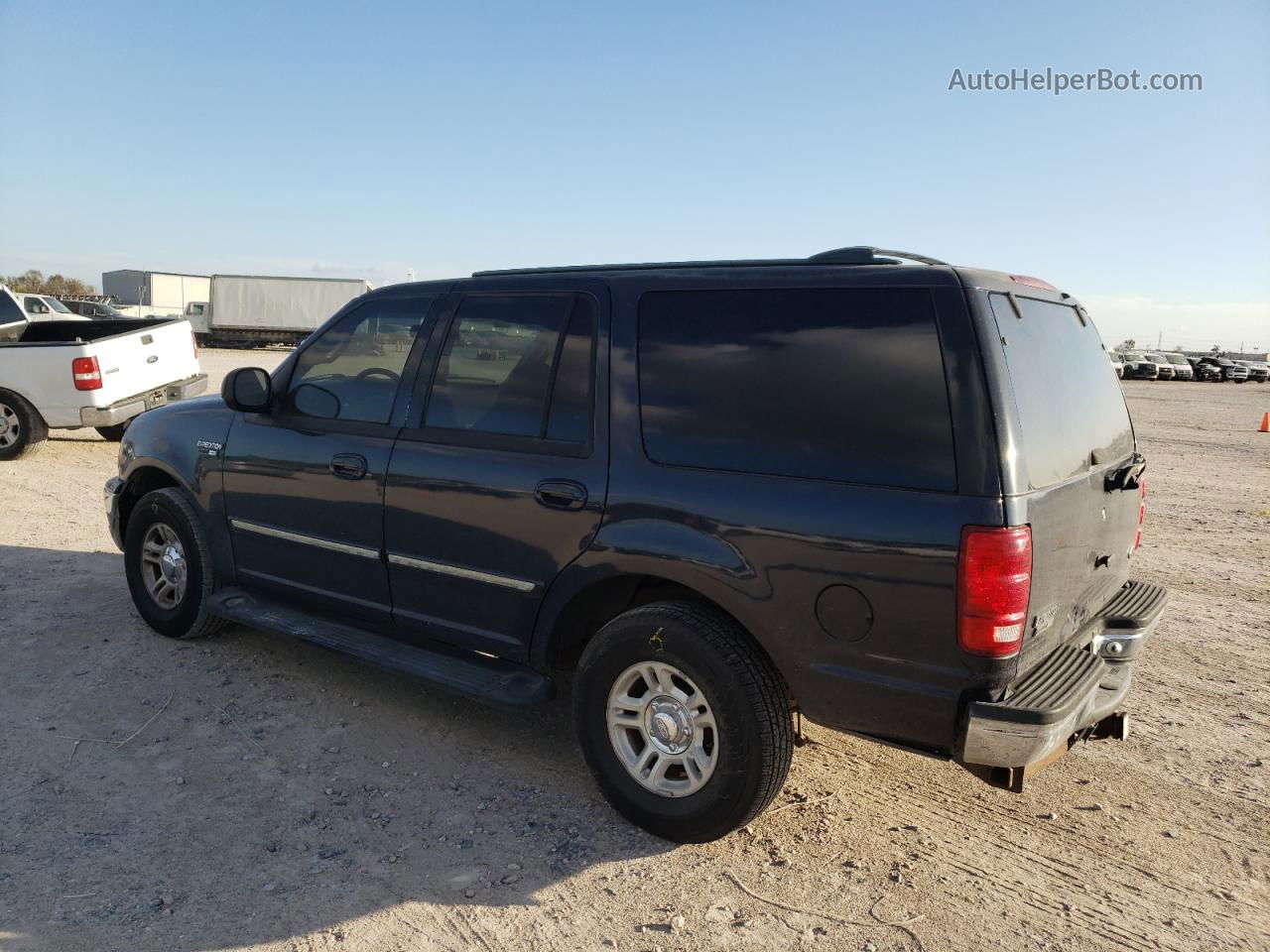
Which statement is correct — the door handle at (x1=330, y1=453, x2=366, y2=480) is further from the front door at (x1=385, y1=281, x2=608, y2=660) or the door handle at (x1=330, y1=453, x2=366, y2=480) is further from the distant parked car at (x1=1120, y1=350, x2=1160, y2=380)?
the distant parked car at (x1=1120, y1=350, x2=1160, y2=380)

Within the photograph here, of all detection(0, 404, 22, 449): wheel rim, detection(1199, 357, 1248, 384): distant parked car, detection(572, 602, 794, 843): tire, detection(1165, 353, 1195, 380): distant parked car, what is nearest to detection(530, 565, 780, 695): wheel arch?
detection(572, 602, 794, 843): tire

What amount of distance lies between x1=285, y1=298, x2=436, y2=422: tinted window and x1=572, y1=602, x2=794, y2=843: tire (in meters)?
1.64

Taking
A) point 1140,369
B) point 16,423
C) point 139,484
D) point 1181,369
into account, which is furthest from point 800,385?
point 1181,369

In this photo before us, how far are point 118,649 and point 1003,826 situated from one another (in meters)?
4.44

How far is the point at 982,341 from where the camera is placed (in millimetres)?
2984

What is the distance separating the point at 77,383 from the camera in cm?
1063

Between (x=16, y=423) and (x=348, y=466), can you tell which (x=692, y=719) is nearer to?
(x=348, y=466)

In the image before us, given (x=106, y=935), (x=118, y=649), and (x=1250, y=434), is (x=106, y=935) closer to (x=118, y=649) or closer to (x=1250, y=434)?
(x=118, y=649)

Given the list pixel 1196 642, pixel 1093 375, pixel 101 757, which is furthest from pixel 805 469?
pixel 1196 642

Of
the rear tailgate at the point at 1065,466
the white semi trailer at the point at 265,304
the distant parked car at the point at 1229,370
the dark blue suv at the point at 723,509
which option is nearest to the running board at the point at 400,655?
the dark blue suv at the point at 723,509

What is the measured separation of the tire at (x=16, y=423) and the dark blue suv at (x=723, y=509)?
778 cm

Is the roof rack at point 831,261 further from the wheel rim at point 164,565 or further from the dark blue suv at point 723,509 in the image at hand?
the wheel rim at point 164,565

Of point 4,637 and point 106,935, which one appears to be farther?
point 4,637

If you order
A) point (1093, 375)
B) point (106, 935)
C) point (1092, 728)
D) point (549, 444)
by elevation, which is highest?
point (1093, 375)
